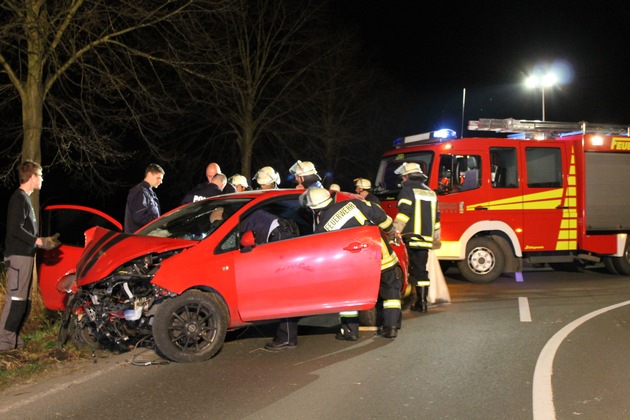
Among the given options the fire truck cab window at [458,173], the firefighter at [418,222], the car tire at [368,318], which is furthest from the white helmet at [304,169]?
the fire truck cab window at [458,173]

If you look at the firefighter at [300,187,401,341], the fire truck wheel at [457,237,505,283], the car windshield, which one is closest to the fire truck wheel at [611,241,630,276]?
the fire truck wheel at [457,237,505,283]

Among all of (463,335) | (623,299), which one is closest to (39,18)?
(463,335)

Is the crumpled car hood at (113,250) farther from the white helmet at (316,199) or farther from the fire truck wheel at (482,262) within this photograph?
the fire truck wheel at (482,262)

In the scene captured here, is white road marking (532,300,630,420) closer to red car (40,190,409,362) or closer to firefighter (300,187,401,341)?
firefighter (300,187,401,341)

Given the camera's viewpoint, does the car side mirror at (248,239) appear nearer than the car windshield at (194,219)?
Yes

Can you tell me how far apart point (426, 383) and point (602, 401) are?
1.31m

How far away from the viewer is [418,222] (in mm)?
8195

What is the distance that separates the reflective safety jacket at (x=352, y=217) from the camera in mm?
6339

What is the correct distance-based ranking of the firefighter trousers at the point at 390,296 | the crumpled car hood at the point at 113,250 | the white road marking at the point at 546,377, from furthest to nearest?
the firefighter trousers at the point at 390,296 → the crumpled car hood at the point at 113,250 → the white road marking at the point at 546,377

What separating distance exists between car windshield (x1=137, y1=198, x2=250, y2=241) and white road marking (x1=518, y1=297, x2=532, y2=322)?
379cm

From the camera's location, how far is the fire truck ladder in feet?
39.8

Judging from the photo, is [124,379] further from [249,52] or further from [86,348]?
[249,52]

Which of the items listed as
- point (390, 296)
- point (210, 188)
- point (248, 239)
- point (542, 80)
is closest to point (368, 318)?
point (390, 296)

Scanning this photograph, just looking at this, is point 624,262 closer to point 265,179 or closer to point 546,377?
point 265,179
